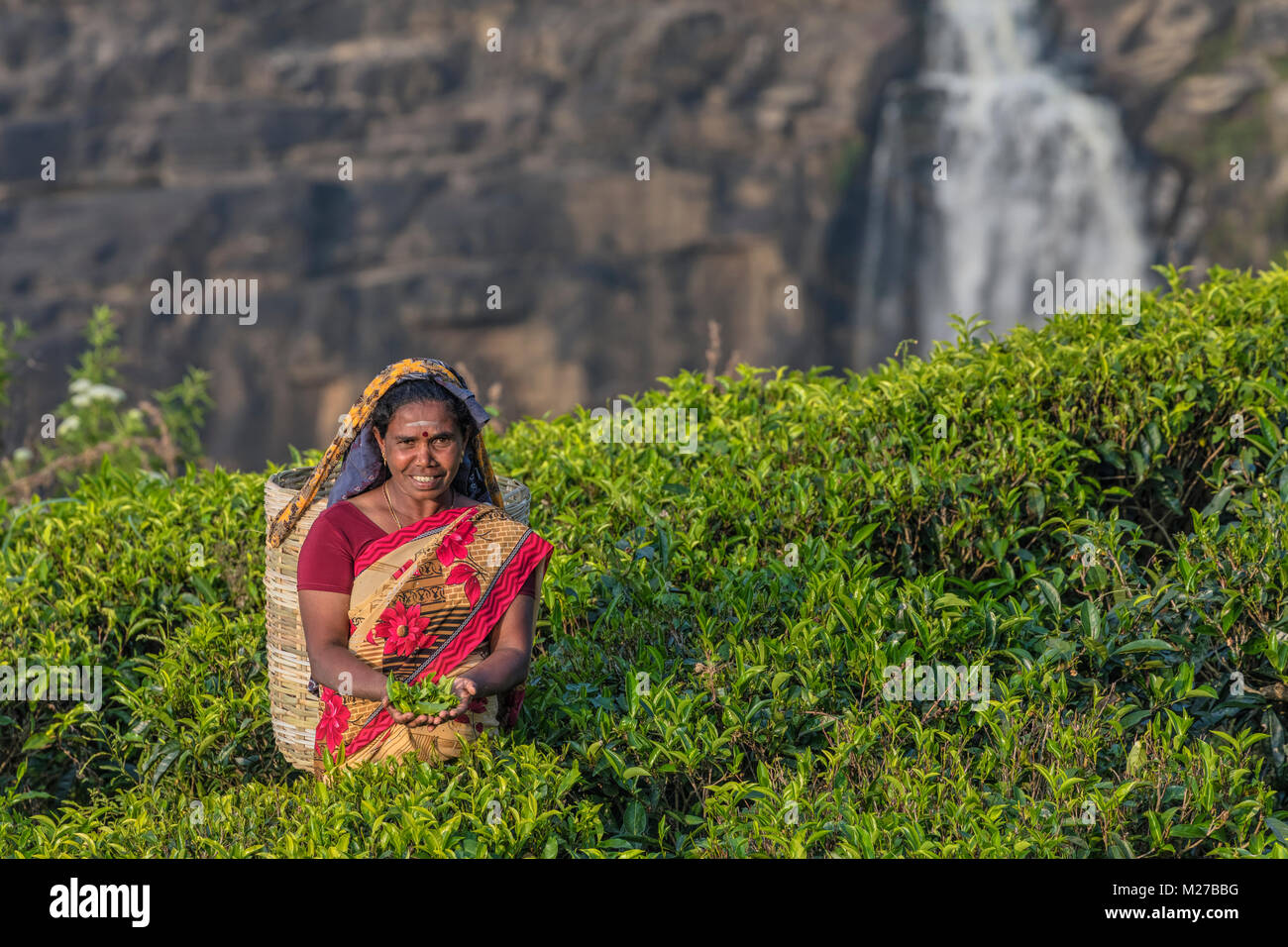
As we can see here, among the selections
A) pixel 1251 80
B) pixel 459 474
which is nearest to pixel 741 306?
pixel 1251 80

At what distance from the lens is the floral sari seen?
10.2 feet

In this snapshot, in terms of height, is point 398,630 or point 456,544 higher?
point 456,544

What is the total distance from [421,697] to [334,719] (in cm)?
39

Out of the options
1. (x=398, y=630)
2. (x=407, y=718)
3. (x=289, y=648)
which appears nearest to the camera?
(x=407, y=718)

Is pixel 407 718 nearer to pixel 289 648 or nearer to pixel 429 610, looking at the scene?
pixel 429 610

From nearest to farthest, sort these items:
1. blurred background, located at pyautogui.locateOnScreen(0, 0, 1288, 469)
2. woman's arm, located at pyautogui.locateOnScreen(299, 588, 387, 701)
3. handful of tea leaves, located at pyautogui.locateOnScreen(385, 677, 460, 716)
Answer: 1. handful of tea leaves, located at pyautogui.locateOnScreen(385, 677, 460, 716)
2. woman's arm, located at pyautogui.locateOnScreen(299, 588, 387, 701)
3. blurred background, located at pyautogui.locateOnScreen(0, 0, 1288, 469)

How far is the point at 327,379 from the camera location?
1812 cm

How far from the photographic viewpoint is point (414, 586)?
3.12m

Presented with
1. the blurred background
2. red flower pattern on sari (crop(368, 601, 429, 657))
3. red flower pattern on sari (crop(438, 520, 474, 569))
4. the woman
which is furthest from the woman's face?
the blurred background

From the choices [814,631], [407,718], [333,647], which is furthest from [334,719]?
[814,631]

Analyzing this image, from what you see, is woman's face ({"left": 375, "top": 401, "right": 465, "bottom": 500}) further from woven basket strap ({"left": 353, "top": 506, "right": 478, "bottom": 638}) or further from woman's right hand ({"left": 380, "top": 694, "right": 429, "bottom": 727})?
woman's right hand ({"left": 380, "top": 694, "right": 429, "bottom": 727})

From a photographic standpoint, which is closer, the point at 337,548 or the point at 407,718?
the point at 407,718

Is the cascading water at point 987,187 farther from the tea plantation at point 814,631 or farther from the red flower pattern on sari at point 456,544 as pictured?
the red flower pattern on sari at point 456,544

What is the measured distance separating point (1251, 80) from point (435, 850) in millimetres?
17112
